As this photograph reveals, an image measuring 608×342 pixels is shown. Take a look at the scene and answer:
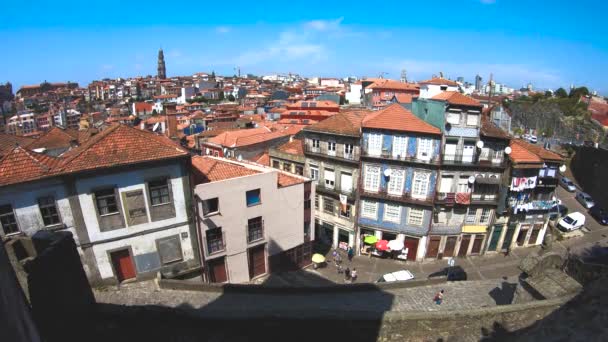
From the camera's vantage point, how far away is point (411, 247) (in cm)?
3100

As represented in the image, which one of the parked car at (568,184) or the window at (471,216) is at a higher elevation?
the window at (471,216)

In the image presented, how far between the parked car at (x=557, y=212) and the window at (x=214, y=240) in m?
31.5

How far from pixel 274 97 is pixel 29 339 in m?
130

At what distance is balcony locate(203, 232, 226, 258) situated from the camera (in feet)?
73.3

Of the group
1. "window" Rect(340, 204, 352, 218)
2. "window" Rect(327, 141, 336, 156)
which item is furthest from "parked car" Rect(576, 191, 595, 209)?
"window" Rect(327, 141, 336, 156)

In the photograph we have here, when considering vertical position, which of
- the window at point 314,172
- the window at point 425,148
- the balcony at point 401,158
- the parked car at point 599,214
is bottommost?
the parked car at point 599,214

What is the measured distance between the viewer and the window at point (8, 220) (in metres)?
16.7

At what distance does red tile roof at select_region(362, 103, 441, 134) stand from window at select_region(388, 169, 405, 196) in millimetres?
3868

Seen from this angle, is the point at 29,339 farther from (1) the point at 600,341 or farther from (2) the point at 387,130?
(2) the point at 387,130

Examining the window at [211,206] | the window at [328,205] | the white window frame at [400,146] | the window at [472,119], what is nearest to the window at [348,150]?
the white window frame at [400,146]

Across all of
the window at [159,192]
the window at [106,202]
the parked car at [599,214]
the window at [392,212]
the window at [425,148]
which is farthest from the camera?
the parked car at [599,214]

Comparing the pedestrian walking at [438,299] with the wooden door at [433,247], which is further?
the wooden door at [433,247]

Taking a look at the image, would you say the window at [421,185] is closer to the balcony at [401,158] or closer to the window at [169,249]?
the balcony at [401,158]

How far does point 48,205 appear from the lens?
687 inches
